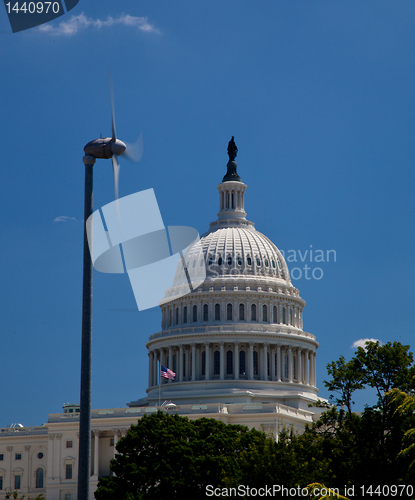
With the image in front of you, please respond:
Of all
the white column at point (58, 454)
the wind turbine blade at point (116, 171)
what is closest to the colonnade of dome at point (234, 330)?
the white column at point (58, 454)

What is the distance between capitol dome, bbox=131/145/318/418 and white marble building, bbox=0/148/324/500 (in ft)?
0.62

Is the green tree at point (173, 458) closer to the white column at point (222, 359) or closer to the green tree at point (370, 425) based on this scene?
the green tree at point (370, 425)

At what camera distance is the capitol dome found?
14600 cm

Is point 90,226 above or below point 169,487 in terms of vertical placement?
above

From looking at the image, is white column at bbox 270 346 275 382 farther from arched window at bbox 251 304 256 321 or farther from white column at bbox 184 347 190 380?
white column at bbox 184 347 190 380

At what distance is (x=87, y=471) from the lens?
29516mm

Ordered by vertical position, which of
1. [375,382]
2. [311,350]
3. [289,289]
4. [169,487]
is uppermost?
[289,289]

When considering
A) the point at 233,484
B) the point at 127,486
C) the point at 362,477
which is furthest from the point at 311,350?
the point at 233,484

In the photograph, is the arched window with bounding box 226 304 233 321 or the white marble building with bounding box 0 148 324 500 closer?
the white marble building with bounding box 0 148 324 500

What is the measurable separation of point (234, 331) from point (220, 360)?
18.1ft

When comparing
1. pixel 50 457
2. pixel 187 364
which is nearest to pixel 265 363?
pixel 187 364

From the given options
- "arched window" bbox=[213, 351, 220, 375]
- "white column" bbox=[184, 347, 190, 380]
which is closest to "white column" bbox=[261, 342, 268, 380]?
"arched window" bbox=[213, 351, 220, 375]

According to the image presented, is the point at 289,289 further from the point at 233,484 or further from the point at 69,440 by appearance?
the point at 233,484

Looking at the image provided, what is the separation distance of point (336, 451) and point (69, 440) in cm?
6585
